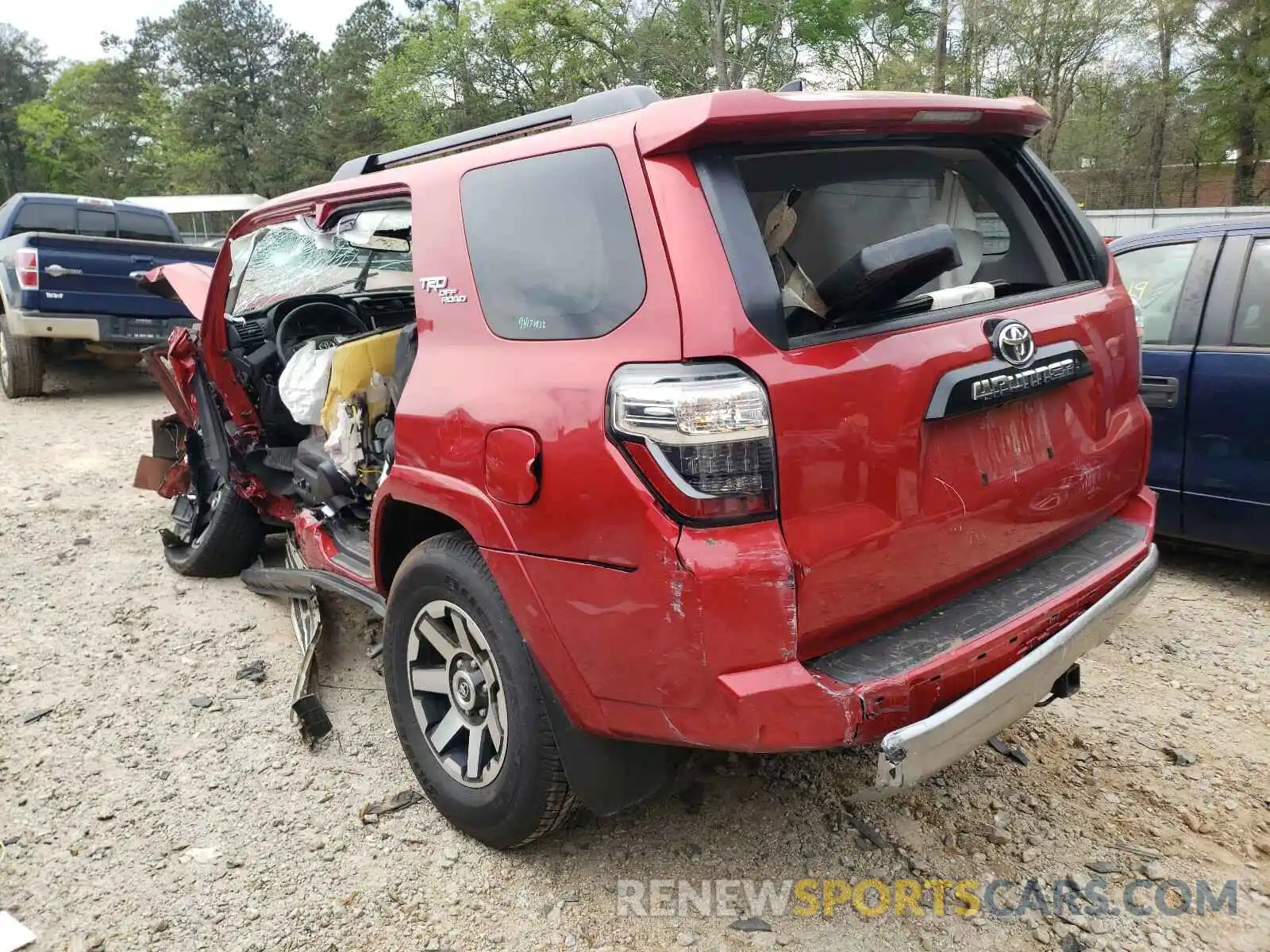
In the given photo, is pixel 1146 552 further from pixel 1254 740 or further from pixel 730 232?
pixel 730 232

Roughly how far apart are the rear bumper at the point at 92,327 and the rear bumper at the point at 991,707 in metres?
8.02

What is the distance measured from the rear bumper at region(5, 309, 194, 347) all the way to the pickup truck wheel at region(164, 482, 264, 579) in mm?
4217

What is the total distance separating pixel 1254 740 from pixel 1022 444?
5.27 ft

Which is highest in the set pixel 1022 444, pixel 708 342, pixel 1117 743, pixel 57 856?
pixel 708 342

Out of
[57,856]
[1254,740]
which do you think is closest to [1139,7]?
[1254,740]

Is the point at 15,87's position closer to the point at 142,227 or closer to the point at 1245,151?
the point at 142,227

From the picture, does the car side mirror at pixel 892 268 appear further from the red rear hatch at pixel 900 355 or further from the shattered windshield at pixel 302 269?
the shattered windshield at pixel 302 269

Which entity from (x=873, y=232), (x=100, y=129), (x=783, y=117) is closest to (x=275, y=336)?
(x=873, y=232)

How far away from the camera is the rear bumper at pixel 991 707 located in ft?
5.77

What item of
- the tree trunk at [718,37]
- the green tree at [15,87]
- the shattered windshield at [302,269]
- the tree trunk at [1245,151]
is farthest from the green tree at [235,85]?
the shattered windshield at [302,269]

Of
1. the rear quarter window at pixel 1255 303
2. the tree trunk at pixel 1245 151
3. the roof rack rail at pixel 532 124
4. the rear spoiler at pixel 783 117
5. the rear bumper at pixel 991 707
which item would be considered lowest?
the rear bumper at pixel 991 707

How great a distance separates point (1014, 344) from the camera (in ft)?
7.02

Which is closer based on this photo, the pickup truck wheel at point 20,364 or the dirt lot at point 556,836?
the dirt lot at point 556,836

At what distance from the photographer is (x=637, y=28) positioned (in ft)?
105
